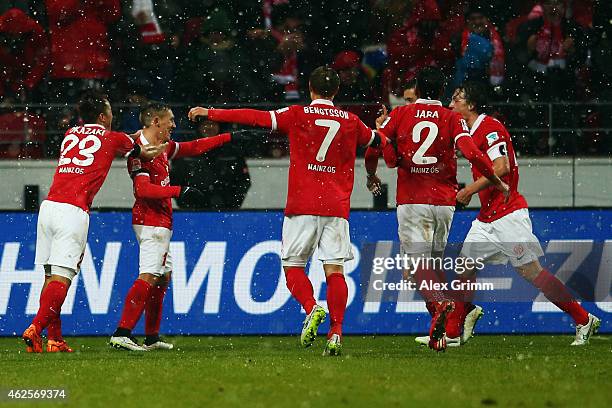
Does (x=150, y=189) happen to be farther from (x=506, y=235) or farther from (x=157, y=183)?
(x=506, y=235)

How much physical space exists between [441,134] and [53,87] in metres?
5.73

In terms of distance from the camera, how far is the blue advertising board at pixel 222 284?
1048 cm

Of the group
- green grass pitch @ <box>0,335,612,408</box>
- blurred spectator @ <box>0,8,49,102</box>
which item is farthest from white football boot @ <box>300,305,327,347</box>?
blurred spectator @ <box>0,8,49,102</box>

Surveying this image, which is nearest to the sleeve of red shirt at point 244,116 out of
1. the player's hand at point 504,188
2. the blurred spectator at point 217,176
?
the player's hand at point 504,188

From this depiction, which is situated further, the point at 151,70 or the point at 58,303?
the point at 151,70

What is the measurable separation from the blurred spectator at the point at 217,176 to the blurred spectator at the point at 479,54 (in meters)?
2.75

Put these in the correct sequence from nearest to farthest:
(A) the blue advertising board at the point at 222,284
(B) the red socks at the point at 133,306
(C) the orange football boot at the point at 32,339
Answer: (C) the orange football boot at the point at 32,339
(B) the red socks at the point at 133,306
(A) the blue advertising board at the point at 222,284

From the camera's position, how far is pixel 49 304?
8.52m

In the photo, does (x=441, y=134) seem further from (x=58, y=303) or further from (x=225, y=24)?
(x=225, y=24)

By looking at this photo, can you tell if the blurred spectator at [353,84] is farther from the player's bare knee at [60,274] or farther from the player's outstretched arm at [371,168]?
the player's bare knee at [60,274]

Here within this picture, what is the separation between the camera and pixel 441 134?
28.5 ft

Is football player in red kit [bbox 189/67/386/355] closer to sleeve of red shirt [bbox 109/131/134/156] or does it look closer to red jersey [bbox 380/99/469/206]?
red jersey [bbox 380/99/469/206]

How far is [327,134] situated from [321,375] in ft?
7.21

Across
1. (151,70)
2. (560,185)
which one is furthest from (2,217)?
(560,185)
